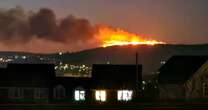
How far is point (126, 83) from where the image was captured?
77.2 m

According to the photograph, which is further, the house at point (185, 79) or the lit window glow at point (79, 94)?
the lit window glow at point (79, 94)

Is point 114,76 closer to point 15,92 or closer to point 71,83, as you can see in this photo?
point 71,83

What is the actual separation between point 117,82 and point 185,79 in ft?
29.9

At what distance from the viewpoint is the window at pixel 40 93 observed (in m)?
74.8

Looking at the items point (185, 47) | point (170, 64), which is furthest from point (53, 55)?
point (170, 64)

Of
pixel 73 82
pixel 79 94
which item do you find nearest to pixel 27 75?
pixel 73 82

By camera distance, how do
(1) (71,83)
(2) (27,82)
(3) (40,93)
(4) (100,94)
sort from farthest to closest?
(1) (71,83), (4) (100,94), (2) (27,82), (3) (40,93)

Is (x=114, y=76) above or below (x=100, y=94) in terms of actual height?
above

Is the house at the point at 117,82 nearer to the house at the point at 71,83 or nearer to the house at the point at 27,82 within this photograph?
the house at the point at 71,83

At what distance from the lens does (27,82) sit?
248 feet

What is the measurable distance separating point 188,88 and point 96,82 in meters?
12.6

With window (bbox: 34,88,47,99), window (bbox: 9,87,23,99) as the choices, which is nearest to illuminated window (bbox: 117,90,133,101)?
window (bbox: 34,88,47,99)

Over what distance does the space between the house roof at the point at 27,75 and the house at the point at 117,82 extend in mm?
6423

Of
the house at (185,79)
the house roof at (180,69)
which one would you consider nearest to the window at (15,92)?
the house at (185,79)
